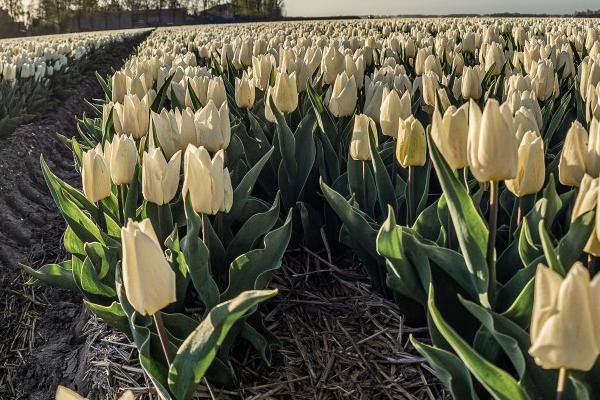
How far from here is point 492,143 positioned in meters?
1.22

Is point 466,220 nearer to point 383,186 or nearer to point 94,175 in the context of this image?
point 383,186

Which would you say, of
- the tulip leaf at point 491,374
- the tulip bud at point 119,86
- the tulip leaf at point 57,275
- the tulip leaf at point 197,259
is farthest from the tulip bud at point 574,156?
the tulip bud at point 119,86

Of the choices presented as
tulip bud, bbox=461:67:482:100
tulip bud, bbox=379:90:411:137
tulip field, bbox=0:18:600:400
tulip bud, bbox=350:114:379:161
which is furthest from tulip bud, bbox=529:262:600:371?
tulip bud, bbox=461:67:482:100

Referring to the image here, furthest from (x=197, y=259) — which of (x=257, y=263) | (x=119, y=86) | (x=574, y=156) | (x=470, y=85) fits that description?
(x=119, y=86)

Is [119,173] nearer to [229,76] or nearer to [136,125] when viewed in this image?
[136,125]

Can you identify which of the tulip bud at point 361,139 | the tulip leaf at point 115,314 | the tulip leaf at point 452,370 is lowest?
the tulip leaf at point 115,314

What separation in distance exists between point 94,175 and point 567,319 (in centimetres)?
139

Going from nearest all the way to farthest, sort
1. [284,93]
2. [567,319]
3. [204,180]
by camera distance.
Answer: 1. [567,319]
2. [204,180]
3. [284,93]

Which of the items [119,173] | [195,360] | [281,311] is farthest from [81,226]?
[195,360]

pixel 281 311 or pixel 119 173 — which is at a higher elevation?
pixel 119 173

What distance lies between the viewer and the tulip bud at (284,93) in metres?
2.41

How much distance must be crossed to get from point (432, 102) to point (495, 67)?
47.4 inches

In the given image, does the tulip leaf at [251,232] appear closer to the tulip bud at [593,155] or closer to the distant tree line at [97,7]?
the tulip bud at [593,155]

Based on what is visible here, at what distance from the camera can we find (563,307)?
84cm
